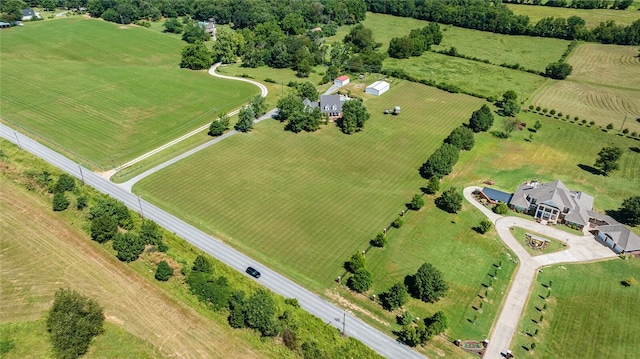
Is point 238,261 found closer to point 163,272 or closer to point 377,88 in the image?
point 163,272

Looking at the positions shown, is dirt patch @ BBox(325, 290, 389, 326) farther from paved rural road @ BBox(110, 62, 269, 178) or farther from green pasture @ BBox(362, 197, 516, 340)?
paved rural road @ BBox(110, 62, 269, 178)

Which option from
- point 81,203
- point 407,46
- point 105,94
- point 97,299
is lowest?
point 105,94

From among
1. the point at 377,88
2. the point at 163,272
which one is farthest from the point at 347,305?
the point at 377,88

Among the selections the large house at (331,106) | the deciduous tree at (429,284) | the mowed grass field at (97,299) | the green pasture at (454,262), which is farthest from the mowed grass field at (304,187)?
the mowed grass field at (97,299)

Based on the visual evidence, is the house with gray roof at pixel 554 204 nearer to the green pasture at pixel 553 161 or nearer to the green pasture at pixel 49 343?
the green pasture at pixel 553 161

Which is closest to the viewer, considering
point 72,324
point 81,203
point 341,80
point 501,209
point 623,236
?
point 72,324

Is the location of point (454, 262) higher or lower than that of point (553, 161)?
lower

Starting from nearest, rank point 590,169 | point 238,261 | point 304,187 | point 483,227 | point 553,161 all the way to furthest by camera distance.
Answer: point 238,261, point 483,227, point 304,187, point 590,169, point 553,161

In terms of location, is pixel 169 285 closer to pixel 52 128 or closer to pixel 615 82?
pixel 52 128
